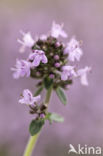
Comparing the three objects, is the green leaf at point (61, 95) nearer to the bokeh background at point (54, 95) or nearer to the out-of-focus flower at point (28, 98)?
the out-of-focus flower at point (28, 98)

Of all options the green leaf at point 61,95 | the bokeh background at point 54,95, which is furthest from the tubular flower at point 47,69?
the bokeh background at point 54,95

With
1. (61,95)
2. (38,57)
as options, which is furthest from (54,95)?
(38,57)

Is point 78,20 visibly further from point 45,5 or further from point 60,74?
point 60,74

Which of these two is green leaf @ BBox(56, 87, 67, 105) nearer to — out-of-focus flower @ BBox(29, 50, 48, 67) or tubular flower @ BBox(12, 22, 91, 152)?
tubular flower @ BBox(12, 22, 91, 152)

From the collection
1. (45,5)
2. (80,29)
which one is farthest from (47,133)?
(45,5)

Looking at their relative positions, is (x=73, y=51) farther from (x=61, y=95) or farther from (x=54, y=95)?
(x=54, y=95)

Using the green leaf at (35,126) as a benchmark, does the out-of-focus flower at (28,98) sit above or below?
above

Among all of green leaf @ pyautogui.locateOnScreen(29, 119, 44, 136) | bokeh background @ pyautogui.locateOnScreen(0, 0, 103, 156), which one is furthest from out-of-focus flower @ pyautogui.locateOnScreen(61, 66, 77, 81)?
bokeh background @ pyautogui.locateOnScreen(0, 0, 103, 156)

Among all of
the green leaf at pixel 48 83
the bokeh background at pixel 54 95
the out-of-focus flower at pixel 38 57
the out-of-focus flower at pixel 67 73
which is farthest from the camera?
the bokeh background at pixel 54 95

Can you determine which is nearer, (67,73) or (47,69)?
(67,73)
